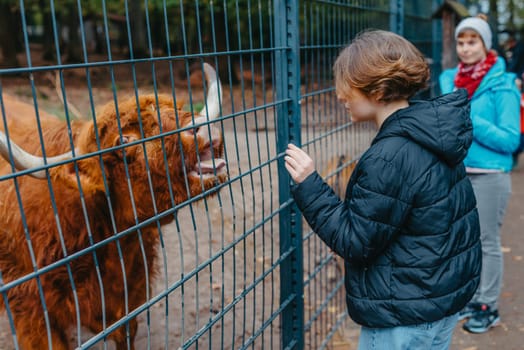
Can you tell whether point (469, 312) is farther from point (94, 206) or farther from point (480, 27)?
point (94, 206)

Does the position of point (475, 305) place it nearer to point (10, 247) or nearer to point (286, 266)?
point (286, 266)

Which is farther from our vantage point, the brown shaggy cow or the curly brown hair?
the brown shaggy cow

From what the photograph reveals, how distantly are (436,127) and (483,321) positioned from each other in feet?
8.45

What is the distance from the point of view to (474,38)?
3727 mm

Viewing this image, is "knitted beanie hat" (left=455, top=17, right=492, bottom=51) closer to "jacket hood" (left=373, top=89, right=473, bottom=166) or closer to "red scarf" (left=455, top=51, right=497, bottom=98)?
"red scarf" (left=455, top=51, right=497, bottom=98)

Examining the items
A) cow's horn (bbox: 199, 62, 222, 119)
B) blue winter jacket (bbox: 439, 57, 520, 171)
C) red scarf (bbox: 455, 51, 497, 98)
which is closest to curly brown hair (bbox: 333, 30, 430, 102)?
cow's horn (bbox: 199, 62, 222, 119)

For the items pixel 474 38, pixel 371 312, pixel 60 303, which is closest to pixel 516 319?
pixel 474 38

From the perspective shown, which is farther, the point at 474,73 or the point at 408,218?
the point at 474,73

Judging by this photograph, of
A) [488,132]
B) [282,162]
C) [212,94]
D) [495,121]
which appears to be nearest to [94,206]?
[212,94]

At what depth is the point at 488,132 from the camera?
3.48 meters

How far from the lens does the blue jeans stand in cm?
207

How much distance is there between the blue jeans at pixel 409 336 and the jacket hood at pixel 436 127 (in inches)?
25.0

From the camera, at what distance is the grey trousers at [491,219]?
3.63 meters

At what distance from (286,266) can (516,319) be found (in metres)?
2.24
